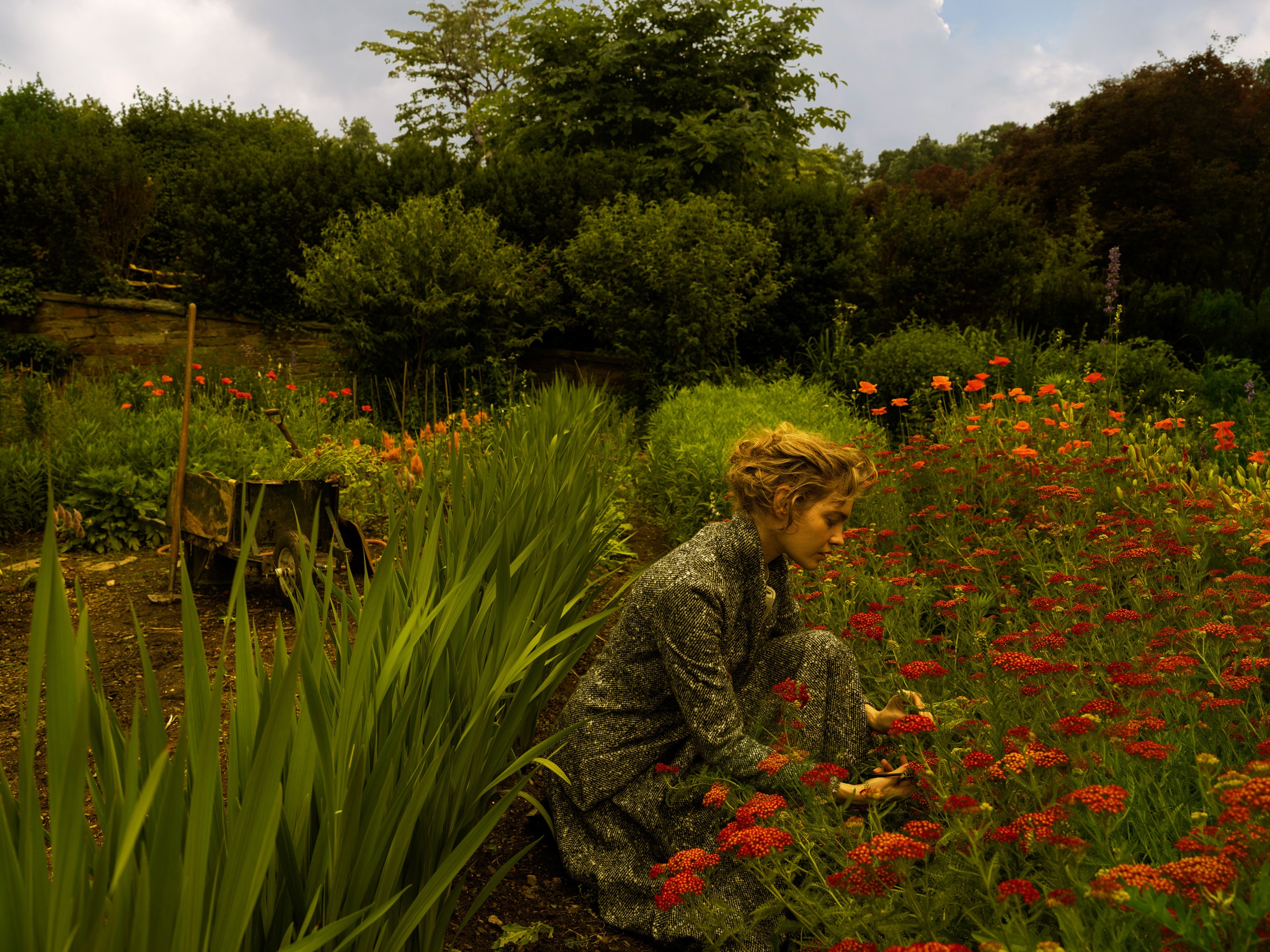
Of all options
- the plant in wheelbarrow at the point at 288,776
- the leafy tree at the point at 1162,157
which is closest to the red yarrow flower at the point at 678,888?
the plant in wheelbarrow at the point at 288,776

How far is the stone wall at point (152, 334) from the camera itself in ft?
38.8

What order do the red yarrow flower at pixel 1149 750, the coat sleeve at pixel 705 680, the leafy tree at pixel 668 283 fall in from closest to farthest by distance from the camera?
the red yarrow flower at pixel 1149 750, the coat sleeve at pixel 705 680, the leafy tree at pixel 668 283

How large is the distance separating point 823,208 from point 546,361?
453 centimetres

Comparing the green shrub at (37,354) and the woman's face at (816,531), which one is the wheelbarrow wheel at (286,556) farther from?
the green shrub at (37,354)

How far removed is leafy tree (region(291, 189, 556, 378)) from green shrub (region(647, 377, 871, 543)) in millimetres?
3049

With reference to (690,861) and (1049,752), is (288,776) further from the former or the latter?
(1049,752)

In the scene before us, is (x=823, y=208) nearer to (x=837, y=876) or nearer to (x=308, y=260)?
(x=308, y=260)

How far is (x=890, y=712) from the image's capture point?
82.9 inches

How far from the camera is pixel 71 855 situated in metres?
0.79

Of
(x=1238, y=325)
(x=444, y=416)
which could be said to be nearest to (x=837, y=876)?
(x=444, y=416)

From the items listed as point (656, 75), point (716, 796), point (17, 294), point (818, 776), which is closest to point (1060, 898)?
point (818, 776)

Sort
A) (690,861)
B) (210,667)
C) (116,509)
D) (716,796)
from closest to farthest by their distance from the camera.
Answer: (690,861) → (716,796) → (210,667) → (116,509)

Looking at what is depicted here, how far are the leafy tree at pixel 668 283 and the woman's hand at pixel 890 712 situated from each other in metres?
8.06

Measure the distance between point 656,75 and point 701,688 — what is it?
15544mm
